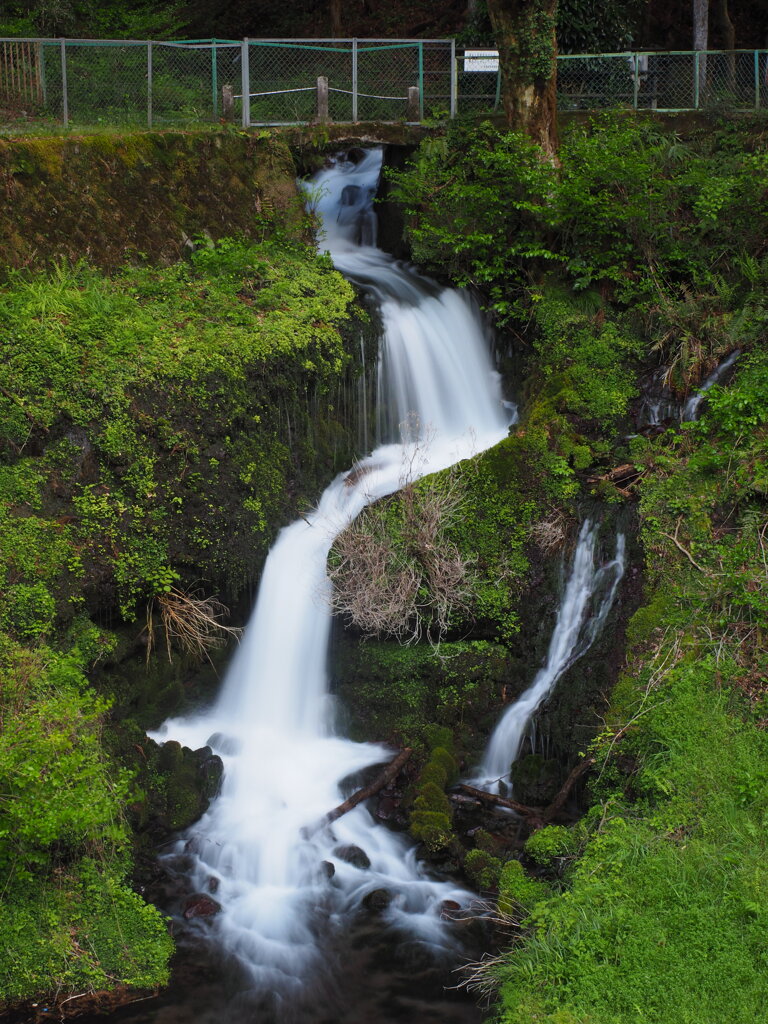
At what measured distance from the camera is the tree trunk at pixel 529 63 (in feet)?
42.7

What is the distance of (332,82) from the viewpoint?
15609 mm

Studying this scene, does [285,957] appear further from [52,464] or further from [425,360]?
[425,360]

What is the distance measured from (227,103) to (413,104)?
9.71 feet

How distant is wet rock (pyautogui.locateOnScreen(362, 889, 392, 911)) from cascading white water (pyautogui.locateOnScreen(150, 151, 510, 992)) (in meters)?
0.07

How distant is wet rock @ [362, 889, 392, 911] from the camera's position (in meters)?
8.41

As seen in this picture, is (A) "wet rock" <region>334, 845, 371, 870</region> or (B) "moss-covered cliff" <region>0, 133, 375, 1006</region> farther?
(A) "wet rock" <region>334, 845, 371, 870</region>

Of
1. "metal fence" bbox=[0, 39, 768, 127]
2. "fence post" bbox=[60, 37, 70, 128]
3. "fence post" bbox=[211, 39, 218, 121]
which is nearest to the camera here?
"fence post" bbox=[60, 37, 70, 128]

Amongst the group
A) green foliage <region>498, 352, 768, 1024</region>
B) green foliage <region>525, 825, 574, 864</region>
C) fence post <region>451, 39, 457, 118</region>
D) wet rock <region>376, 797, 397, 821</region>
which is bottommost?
wet rock <region>376, 797, 397, 821</region>

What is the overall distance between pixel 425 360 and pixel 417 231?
207 cm

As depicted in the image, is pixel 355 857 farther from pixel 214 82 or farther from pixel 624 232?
pixel 214 82

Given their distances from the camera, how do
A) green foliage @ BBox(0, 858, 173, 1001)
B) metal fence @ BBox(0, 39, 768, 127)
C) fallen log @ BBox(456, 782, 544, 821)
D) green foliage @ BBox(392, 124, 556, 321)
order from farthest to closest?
1. metal fence @ BBox(0, 39, 768, 127)
2. green foliage @ BBox(392, 124, 556, 321)
3. fallen log @ BBox(456, 782, 544, 821)
4. green foliage @ BBox(0, 858, 173, 1001)

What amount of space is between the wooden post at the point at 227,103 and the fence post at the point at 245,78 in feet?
0.69

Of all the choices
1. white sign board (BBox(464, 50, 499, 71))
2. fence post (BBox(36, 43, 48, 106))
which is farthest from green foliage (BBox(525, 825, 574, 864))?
white sign board (BBox(464, 50, 499, 71))

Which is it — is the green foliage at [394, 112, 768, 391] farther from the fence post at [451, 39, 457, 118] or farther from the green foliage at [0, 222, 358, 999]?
the green foliage at [0, 222, 358, 999]
